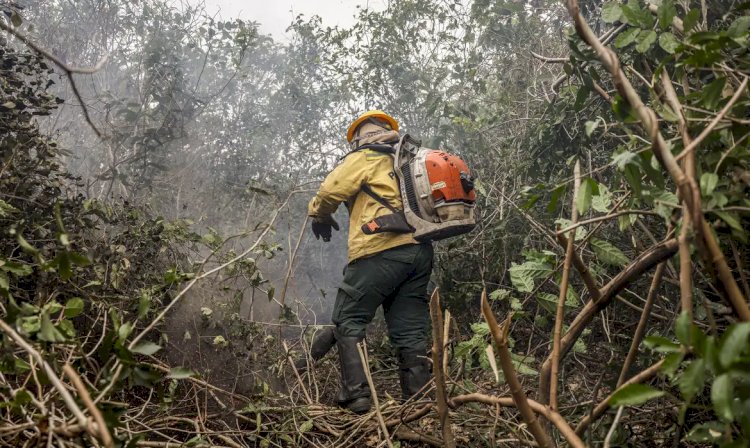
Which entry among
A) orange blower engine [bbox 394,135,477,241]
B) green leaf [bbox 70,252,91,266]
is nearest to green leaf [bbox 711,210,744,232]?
green leaf [bbox 70,252,91,266]

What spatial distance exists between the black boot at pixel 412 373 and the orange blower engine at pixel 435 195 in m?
0.80

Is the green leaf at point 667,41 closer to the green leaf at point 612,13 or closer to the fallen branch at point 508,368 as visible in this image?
the green leaf at point 612,13

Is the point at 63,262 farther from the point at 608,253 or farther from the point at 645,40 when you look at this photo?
the point at 645,40

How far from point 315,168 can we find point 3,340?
828cm

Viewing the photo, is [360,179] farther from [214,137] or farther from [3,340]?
[214,137]

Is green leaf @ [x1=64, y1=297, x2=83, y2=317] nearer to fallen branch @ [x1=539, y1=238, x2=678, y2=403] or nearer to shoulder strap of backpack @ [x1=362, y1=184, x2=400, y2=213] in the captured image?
fallen branch @ [x1=539, y1=238, x2=678, y2=403]

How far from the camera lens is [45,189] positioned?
320cm

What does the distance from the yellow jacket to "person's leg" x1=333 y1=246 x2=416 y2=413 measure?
8 centimetres

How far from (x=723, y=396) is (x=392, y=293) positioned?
10.6 feet

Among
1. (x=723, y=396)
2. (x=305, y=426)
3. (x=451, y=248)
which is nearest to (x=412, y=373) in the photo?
(x=305, y=426)

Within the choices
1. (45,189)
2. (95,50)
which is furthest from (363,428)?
(95,50)

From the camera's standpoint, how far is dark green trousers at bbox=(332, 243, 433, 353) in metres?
3.76

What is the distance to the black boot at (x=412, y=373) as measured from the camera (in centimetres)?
362

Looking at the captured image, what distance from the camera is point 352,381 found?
3.54 meters
